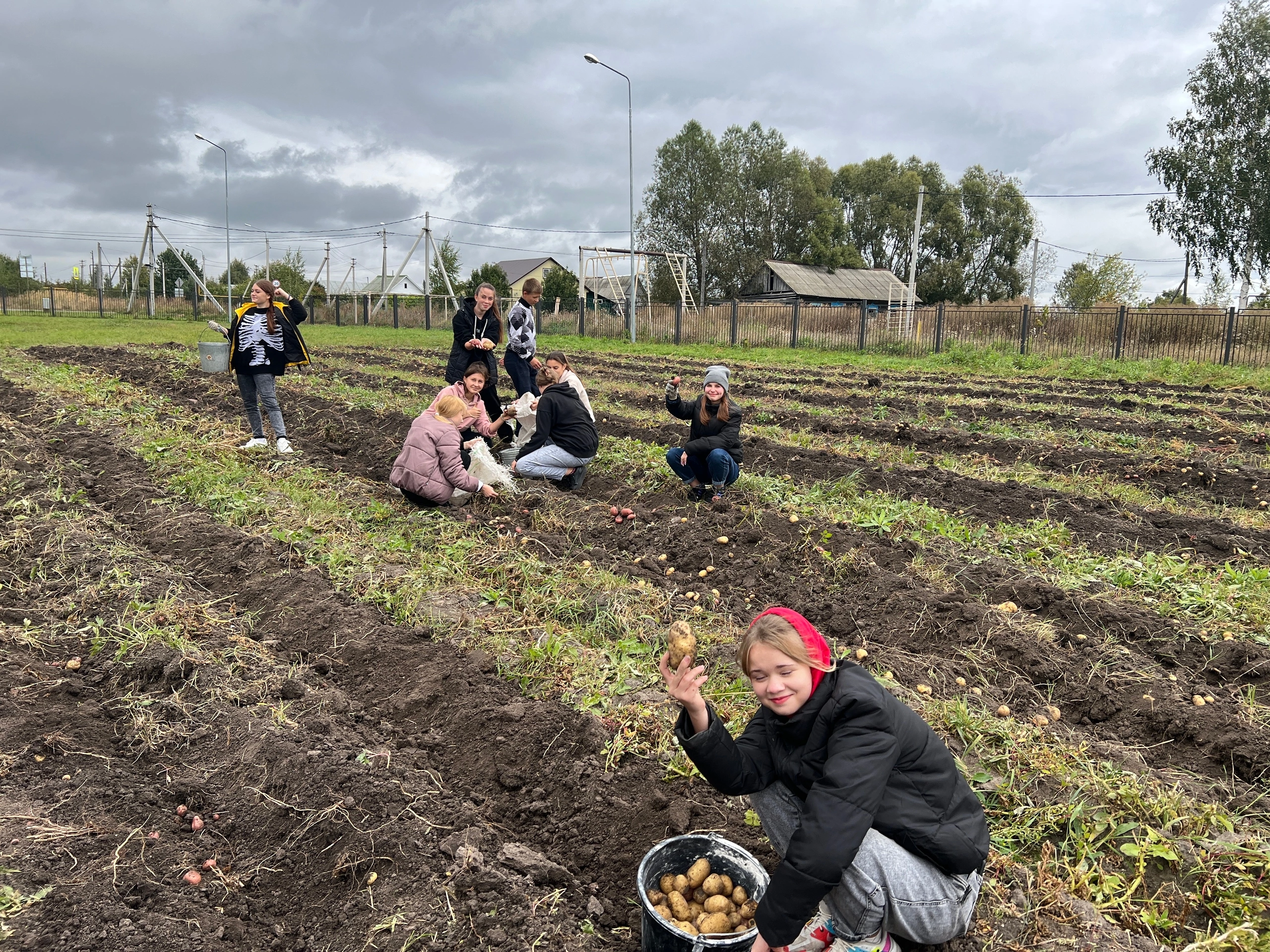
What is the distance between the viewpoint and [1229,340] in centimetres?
1911

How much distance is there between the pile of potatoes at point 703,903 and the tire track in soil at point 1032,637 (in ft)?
6.52

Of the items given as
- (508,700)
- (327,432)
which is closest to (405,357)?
(327,432)

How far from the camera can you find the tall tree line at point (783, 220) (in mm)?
54188

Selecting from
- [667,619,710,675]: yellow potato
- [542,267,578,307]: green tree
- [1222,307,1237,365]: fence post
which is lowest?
[667,619,710,675]: yellow potato

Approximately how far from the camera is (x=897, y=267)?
64000 mm

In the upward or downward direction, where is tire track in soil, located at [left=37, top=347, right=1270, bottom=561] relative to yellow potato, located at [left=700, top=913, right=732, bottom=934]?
upward

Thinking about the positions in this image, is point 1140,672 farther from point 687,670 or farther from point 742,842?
point 687,670

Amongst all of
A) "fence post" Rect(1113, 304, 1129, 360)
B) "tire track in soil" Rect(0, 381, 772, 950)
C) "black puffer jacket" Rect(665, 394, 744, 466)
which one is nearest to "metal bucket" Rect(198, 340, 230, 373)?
"black puffer jacket" Rect(665, 394, 744, 466)

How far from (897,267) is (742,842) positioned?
66959 mm

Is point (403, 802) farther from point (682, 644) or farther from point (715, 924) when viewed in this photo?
point (682, 644)

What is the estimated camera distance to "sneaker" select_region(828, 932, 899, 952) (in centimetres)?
227

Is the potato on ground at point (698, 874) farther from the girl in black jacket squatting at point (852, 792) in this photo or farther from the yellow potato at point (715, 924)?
the girl in black jacket squatting at point (852, 792)

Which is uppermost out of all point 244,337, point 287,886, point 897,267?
Result: point 897,267

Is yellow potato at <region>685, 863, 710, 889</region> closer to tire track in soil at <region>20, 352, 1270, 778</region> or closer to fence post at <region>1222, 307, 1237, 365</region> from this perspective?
tire track in soil at <region>20, 352, 1270, 778</region>
